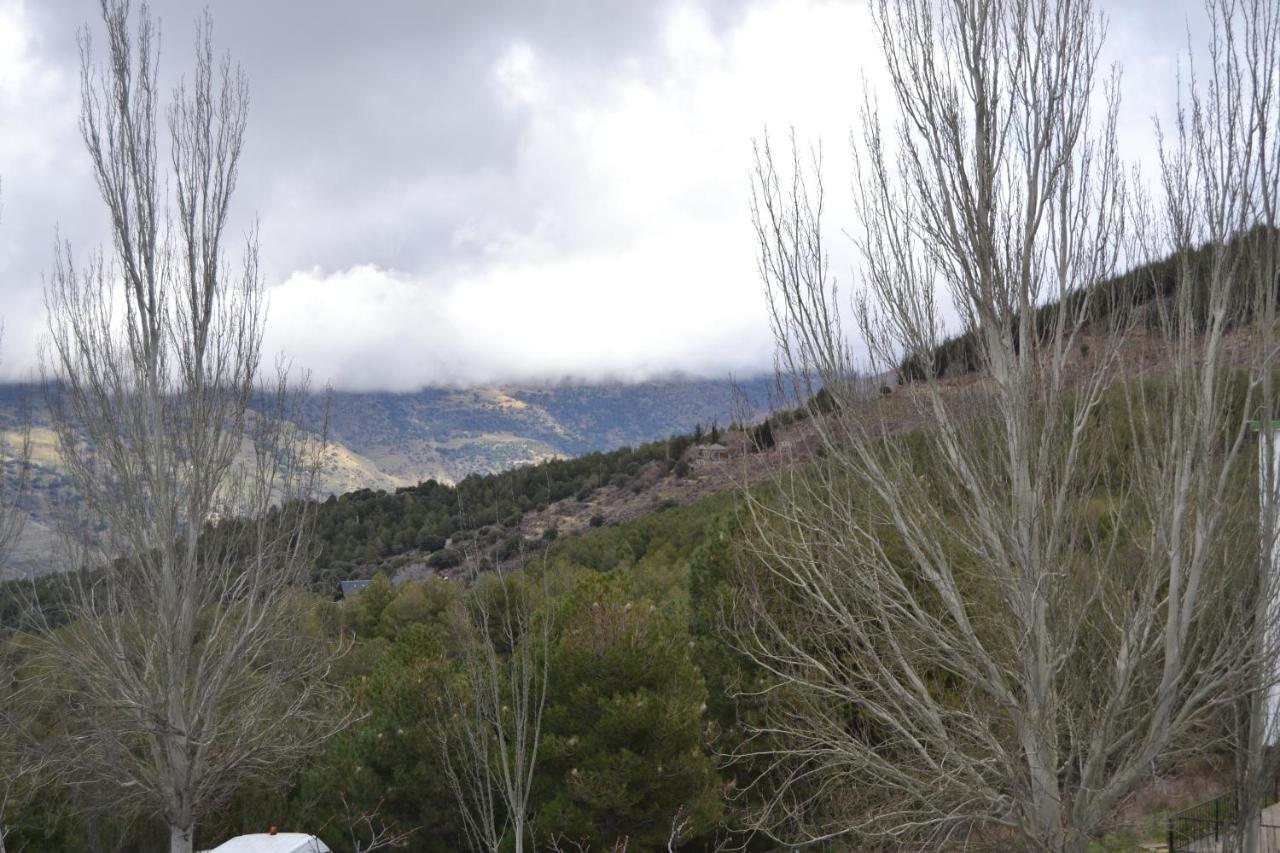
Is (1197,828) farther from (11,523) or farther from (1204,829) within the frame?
(11,523)

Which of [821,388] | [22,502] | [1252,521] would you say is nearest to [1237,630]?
[1252,521]

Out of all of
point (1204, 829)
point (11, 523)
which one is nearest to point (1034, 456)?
point (1204, 829)

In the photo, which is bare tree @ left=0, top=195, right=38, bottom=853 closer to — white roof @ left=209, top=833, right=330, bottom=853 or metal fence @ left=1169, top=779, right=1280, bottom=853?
white roof @ left=209, top=833, right=330, bottom=853

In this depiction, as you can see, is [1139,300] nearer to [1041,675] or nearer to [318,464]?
[1041,675]

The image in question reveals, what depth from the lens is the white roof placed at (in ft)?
42.0

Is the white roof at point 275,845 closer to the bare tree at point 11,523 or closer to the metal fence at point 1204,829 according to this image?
the bare tree at point 11,523

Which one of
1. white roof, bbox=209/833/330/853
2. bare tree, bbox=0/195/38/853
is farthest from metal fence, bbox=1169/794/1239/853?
bare tree, bbox=0/195/38/853

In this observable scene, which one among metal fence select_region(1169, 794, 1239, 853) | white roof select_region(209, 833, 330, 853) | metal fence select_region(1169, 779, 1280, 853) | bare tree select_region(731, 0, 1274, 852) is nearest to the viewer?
bare tree select_region(731, 0, 1274, 852)

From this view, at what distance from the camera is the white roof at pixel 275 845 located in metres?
12.8

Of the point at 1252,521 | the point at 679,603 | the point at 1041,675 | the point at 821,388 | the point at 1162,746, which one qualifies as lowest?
the point at 679,603

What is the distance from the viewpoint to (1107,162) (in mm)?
5859

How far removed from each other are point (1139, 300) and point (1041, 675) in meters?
3.32

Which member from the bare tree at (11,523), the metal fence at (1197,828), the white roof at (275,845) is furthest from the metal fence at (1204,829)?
the bare tree at (11,523)

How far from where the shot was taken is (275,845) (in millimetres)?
12891
